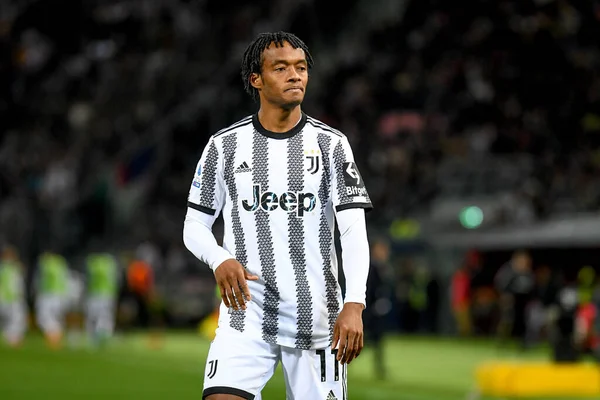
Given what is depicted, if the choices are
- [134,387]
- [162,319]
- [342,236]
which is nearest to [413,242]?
[162,319]

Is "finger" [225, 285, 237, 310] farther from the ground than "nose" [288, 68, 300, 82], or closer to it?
closer to it

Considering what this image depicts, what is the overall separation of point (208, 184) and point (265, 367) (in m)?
0.96

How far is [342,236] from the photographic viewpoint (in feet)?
19.3

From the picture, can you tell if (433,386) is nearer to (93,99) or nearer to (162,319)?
(162,319)

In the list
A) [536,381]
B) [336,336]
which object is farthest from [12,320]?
[336,336]

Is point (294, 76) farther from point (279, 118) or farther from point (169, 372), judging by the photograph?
point (169, 372)

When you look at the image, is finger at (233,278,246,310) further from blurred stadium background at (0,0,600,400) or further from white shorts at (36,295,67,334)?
white shorts at (36,295,67,334)

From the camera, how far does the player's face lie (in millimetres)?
5930

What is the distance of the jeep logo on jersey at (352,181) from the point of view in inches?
233

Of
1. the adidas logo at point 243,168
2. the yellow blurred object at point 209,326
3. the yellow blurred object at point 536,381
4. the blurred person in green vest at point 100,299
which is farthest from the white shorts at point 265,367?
the blurred person in green vest at point 100,299

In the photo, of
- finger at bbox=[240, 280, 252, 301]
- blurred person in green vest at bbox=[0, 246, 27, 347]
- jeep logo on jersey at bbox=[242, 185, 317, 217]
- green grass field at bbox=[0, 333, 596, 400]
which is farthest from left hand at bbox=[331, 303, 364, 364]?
blurred person in green vest at bbox=[0, 246, 27, 347]

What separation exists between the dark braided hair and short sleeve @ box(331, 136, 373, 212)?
1.63 feet

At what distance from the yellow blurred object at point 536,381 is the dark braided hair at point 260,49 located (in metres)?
10.6

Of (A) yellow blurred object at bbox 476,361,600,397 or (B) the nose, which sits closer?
(B) the nose
